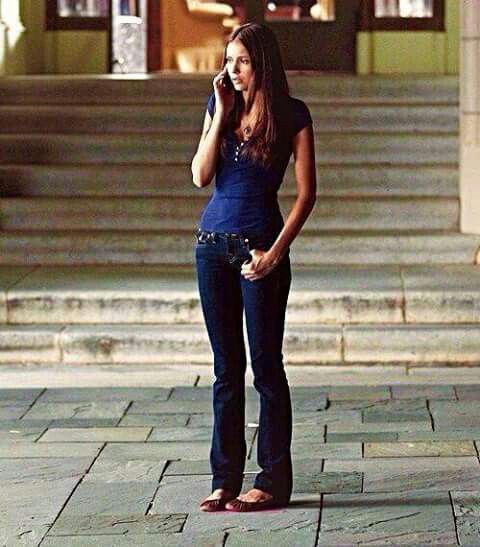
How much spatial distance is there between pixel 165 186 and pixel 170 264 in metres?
0.94

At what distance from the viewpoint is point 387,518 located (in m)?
5.65

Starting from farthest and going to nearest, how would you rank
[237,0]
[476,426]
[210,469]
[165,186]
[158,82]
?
[237,0] < [158,82] < [165,186] < [476,426] < [210,469]

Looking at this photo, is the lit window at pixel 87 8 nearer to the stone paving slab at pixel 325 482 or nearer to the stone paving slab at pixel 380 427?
the stone paving slab at pixel 380 427

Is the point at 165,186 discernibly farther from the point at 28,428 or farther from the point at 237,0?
the point at 237,0

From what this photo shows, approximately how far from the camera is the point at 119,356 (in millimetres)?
8859

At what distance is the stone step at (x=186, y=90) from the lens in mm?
12375

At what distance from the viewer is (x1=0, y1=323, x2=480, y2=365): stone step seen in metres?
8.75

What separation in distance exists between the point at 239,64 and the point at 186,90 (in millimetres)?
7144

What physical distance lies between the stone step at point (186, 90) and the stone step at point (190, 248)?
6.98 ft

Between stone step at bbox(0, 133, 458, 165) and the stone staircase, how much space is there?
13 millimetres

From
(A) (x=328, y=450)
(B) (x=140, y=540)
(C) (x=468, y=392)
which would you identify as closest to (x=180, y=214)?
(C) (x=468, y=392)

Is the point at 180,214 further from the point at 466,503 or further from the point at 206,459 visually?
the point at 466,503

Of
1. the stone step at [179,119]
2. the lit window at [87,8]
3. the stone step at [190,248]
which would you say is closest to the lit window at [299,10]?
the lit window at [87,8]

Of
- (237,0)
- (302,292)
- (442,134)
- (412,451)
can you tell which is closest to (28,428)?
(412,451)
